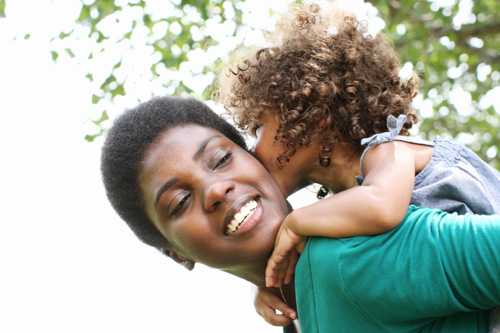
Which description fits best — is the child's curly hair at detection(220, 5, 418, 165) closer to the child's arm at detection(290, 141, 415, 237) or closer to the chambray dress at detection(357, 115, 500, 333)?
the chambray dress at detection(357, 115, 500, 333)

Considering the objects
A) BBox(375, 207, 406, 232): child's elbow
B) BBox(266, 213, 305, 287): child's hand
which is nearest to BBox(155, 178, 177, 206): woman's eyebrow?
BBox(266, 213, 305, 287): child's hand

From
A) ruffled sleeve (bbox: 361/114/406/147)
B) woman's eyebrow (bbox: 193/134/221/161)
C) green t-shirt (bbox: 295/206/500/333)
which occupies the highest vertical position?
woman's eyebrow (bbox: 193/134/221/161)

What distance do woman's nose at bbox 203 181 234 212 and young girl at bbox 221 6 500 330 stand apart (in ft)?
0.60

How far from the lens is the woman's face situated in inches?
79.4

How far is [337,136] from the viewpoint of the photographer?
2.26m

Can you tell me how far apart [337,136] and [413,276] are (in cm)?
70

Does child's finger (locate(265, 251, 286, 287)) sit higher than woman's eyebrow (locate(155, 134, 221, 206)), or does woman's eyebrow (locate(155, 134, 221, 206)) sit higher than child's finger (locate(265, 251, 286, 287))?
woman's eyebrow (locate(155, 134, 221, 206))

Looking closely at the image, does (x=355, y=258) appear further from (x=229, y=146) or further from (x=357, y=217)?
(x=229, y=146)

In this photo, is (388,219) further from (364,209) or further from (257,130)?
(257,130)

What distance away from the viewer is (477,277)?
1599 mm

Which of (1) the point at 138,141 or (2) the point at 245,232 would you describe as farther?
(1) the point at 138,141

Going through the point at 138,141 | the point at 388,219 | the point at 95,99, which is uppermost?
the point at 95,99

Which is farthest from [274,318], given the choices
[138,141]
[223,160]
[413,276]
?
A: [413,276]

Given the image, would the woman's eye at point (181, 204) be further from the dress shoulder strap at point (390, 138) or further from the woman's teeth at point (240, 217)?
the dress shoulder strap at point (390, 138)
